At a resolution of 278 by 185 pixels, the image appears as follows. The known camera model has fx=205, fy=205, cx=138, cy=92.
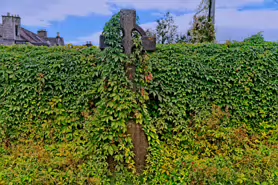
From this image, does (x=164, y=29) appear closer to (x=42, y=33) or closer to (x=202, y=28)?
(x=202, y=28)

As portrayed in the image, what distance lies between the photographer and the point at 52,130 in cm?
370

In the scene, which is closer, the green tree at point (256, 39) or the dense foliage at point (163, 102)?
the dense foliage at point (163, 102)

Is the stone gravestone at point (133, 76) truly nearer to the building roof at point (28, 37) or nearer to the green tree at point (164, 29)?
the green tree at point (164, 29)

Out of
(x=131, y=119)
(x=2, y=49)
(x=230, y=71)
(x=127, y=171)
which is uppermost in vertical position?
(x=2, y=49)

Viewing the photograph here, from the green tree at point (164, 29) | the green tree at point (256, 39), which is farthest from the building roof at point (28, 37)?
the green tree at point (256, 39)

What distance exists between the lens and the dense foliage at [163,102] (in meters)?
3.39

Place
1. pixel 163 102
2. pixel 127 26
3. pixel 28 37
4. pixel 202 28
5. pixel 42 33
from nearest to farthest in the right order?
pixel 127 26 → pixel 163 102 → pixel 202 28 → pixel 28 37 → pixel 42 33

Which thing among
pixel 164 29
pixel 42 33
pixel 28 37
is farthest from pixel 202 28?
pixel 42 33

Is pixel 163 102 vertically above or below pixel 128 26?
below

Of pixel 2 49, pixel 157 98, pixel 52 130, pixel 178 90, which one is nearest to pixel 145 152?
pixel 157 98

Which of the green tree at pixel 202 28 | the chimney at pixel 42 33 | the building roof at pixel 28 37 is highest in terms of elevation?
the chimney at pixel 42 33

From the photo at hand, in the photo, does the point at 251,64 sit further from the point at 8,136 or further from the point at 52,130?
the point at 8,136

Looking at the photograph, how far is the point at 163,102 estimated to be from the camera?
355 centimetres

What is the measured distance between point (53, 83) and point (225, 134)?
314 cm
